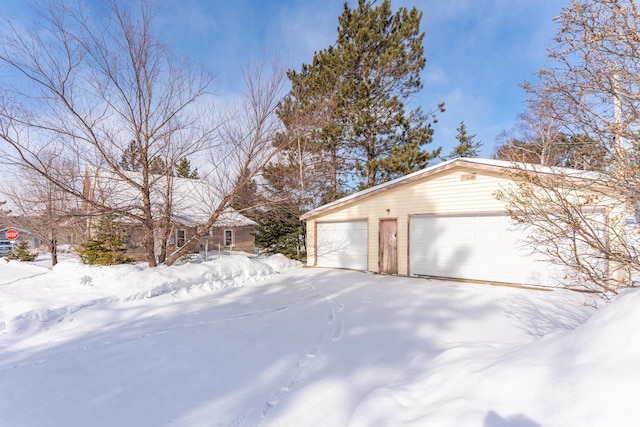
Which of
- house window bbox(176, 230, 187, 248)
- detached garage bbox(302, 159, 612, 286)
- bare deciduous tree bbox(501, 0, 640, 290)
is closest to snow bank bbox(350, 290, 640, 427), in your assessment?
bare deciduous tree bbox(501, 0, 640, 290)

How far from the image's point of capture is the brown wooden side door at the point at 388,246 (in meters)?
9.72

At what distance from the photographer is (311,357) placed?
3.61 m

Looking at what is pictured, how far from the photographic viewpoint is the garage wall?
26.7ft

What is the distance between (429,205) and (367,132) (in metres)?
6.85

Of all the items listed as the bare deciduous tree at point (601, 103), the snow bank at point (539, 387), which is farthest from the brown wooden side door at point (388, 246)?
the snow bank at point (539, 387)

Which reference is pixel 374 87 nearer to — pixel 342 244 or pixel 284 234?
pixel 342 244

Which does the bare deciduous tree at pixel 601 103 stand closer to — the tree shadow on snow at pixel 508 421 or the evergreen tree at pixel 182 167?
the tree shadow on snow at pixel 508 421

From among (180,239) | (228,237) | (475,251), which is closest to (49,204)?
(180,239)

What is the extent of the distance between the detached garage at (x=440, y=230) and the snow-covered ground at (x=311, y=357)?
1.09 metres

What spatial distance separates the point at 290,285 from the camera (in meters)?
8.20

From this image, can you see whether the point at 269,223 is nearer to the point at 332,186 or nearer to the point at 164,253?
the point at 332,186

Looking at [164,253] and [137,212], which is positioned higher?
[137,212]

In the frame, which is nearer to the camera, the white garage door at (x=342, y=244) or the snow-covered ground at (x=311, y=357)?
the snow-covered ground at (x=311, y=357)

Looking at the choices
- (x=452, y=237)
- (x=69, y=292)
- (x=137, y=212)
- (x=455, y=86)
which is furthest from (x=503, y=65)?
(x=69, y=292)
